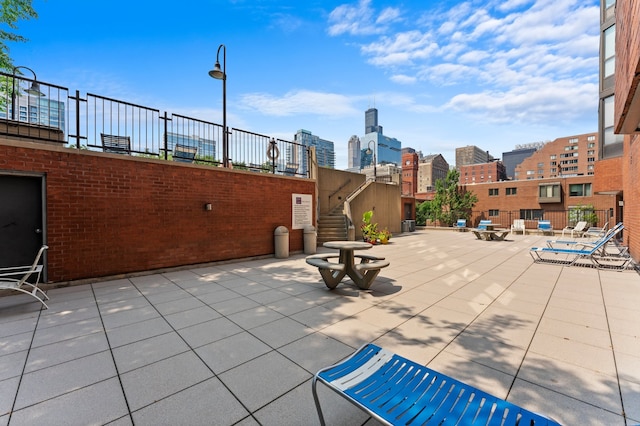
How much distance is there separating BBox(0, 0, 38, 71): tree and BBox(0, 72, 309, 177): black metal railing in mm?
2390

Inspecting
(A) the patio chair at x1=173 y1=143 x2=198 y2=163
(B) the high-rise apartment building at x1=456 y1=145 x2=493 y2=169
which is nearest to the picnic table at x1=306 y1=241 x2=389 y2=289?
(A) the patio chair at x1=173 y1=143 x2=198 y2=163

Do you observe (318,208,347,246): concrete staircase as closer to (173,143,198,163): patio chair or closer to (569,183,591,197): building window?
(173,143,198,163): patio chair

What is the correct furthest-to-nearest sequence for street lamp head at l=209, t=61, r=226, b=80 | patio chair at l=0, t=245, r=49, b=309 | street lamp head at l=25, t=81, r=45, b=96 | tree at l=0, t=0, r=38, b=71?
1. tree at l=0, t=0, r=38, b=71
2. street lamp head at l=209, t=61, r=226, b=80
3. street lamp head at l=25, t=81, r=45, b=96
4. patio chair at l=0, t=245, r=49, b=309

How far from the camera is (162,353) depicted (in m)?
2.88

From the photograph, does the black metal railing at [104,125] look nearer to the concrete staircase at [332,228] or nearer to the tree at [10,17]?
the tree at [10,17]

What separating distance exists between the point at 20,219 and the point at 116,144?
241cm

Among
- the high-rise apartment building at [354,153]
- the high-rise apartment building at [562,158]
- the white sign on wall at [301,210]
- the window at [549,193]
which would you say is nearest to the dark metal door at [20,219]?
the white sign on wall at [301,210]

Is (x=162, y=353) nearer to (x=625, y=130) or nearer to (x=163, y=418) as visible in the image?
(x=163, y=418)

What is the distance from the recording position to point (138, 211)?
659 centimetres

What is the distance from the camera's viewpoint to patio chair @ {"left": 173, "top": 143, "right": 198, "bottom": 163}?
7653 millimetres

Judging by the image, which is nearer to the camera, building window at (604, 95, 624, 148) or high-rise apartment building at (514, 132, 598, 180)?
building window at (604, 95, 624, 148)

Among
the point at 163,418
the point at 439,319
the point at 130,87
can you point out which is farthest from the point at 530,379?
the point at 130,87

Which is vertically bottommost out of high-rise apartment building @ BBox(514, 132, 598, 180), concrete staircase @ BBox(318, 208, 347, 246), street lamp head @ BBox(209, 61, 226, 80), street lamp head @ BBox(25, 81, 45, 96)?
concrete staircase @ BBox(318, 208, 347, 246)

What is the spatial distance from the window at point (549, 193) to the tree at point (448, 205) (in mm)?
7759
